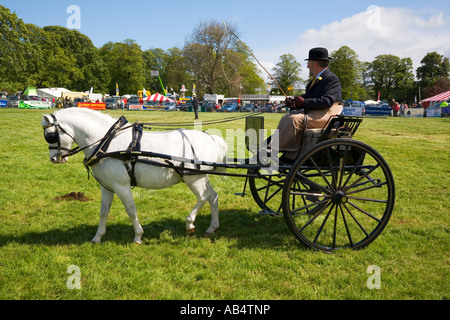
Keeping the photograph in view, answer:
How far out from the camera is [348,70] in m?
75.1

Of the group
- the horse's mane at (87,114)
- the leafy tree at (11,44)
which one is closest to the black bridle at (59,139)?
the horse's mane at (87,114)

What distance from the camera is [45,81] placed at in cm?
6397

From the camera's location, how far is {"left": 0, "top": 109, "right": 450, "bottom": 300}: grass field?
3.95 metres

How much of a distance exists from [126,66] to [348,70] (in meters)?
52.2

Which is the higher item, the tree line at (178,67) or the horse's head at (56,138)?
the tree line at (178,67)

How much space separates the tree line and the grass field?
41512mm

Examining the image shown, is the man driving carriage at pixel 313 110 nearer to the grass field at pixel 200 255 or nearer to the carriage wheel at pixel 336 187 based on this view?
the carriage wheel at pixel 336 187

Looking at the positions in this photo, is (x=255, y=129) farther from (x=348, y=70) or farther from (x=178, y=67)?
(x=348, y=70)

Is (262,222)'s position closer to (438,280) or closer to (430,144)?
(438,280)

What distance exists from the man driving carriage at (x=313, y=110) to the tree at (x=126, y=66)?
79.5 m

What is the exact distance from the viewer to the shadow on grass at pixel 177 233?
17.3 feet

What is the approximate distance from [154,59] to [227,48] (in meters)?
45.3

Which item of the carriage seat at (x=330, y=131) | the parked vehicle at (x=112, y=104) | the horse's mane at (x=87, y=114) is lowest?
the carriage seat at (x=330, y=131)

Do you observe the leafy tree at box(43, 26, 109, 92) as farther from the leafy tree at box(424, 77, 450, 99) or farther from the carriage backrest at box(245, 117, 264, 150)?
the leafy tree at box(424, 77, 450, 99)
